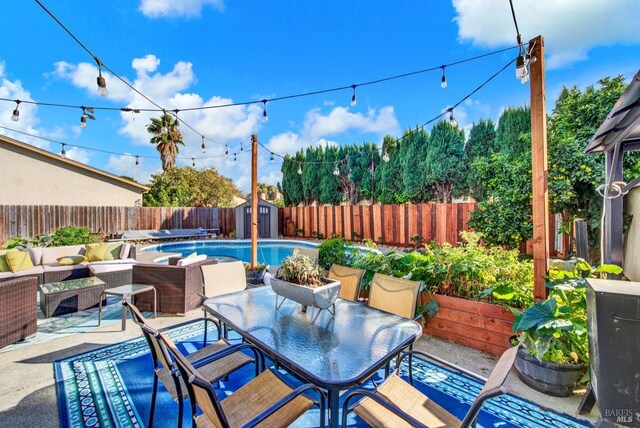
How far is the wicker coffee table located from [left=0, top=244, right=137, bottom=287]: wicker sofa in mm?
561

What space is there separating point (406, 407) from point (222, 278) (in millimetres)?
2155

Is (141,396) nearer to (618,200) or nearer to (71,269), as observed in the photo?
(71,269)

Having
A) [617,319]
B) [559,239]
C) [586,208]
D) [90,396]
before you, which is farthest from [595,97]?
[90,396]

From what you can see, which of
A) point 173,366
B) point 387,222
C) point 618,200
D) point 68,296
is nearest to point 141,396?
point 173,366

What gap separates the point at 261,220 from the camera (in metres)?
13.8

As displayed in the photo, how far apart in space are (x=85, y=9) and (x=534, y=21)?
220 inches

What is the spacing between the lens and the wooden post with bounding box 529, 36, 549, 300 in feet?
8.23

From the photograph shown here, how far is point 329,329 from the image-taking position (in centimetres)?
185

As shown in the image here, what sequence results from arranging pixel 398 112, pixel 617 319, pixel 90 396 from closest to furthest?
1. pixel 617 319
2. pixel 90 396
3. pixel 398 112

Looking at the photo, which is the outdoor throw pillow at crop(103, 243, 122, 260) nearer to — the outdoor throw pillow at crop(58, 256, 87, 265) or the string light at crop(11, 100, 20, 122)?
the outdoor throw pillow at crop(58, 256, 87, 265)

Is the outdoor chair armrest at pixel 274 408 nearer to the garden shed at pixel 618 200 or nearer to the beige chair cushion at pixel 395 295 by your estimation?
the beige chair cushion at pixel 395 295

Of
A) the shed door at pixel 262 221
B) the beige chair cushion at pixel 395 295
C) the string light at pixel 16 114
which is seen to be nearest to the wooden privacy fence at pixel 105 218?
the shed door at pixel 262 221

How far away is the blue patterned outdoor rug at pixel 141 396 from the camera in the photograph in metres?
1.90

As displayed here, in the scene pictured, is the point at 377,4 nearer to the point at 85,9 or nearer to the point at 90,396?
the point at 85,9
